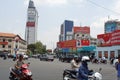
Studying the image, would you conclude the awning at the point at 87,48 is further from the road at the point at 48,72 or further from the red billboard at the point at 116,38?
the road at the point at 48,72

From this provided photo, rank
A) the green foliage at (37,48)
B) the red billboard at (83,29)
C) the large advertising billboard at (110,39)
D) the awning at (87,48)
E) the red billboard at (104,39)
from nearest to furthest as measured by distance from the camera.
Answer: the large advertising billboard at (110,39) → the red billboard at (104,39) → the awning at (87,48) → the red billboard at (83,29) → the green foliage at (37,48)

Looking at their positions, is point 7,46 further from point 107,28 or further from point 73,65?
point 73,65

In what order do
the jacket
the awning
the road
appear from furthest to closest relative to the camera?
the awning
the road
the jacket

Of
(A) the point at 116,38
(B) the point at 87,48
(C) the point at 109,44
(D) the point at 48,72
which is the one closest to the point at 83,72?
(D) the point at 48,72

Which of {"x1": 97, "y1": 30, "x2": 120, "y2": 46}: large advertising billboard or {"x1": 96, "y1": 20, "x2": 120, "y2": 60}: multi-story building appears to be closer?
{"x1": 97, "y1": 30, "x2": 120, "y2": 46}: large advertising billboard

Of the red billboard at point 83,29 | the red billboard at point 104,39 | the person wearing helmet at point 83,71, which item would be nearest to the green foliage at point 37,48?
the red billboard at point 83,29

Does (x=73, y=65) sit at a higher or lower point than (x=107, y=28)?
lower

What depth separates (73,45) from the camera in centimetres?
11756

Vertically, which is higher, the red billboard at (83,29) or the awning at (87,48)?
the red billboard at (83,29)

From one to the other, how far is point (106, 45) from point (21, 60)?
224 ft

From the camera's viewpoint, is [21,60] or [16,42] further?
[16,42]

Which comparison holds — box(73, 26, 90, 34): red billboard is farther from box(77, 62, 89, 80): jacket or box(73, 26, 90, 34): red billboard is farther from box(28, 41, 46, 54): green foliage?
box(77, 62, 89, 80): jacket

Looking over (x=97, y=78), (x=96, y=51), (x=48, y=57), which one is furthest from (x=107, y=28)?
(x=97, y=78)

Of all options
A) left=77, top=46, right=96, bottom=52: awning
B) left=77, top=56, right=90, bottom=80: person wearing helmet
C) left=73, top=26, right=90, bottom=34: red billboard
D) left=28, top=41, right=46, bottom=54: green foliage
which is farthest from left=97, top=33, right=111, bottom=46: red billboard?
left=28, top=41, right=46, bottom=54: green foliage
